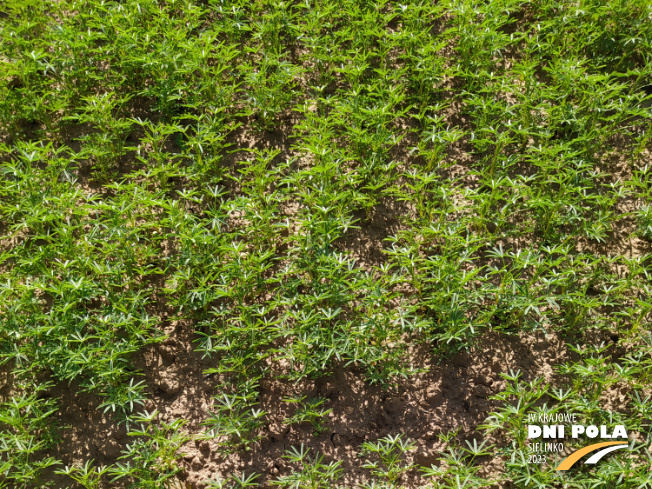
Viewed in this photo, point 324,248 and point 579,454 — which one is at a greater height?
point 324,248

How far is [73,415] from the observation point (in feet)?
10.5

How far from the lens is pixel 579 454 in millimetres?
2900

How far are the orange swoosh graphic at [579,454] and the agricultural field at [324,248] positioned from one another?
4cm

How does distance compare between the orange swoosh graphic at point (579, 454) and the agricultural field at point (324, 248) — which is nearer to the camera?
the orange swoosh graphic at point (579, 454)

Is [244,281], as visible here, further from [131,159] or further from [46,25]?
[46,25]

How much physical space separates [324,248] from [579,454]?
6.15 feet

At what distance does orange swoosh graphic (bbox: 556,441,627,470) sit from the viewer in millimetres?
2883

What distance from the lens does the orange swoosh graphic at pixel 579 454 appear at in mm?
2883

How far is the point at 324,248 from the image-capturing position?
3.28m

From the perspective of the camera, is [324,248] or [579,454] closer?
[579,454]

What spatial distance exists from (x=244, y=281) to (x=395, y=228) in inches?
46.0

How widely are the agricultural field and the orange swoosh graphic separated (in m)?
0.04

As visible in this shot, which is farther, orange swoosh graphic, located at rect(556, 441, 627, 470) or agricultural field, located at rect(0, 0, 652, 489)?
agricultural field, located at rect(0, 0, 652, 489)

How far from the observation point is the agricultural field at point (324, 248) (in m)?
3.04
